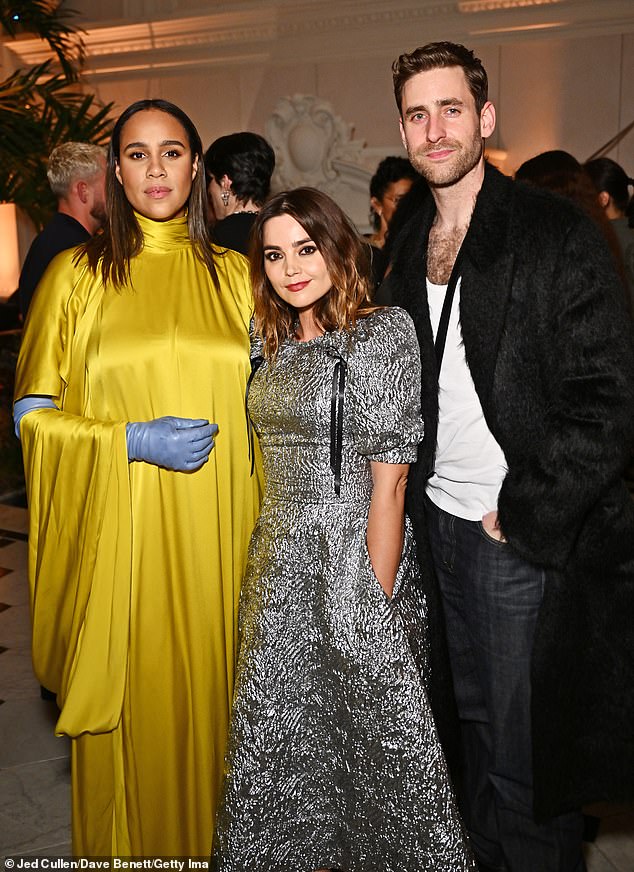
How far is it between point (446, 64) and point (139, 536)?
115 cm

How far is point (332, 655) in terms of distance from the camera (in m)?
1.95

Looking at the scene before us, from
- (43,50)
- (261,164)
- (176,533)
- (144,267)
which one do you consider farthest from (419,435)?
(43,50)

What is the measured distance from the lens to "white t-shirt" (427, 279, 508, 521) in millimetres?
1925

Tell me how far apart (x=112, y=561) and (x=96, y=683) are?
10.3 inches

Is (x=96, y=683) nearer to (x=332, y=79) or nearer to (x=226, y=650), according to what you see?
(x=226, y=650)

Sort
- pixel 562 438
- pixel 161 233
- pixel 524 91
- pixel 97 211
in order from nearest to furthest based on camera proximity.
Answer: pixel 562 438
pixel 161 233
pixel 97 211
pixel 524 91

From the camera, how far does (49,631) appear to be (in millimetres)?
2135

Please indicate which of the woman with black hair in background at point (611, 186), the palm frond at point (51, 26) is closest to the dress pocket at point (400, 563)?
the woman with black hair in background at point (611, 186)

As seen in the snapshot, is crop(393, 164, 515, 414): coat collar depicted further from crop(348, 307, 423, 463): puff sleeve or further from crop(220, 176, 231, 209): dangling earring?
crop(220, 176, 231, 209): dangling earring

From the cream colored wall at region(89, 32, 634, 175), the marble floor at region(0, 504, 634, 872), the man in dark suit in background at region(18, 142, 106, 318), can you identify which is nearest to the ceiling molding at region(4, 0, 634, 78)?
the cream colored wall at region(89, 32, 634, 175)

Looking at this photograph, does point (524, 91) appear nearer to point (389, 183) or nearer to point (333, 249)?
point (389, 183)

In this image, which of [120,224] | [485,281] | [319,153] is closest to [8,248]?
[319,153]

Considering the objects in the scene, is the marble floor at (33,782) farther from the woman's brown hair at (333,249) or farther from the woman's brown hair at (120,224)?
the woman's brown hair at (120,224)

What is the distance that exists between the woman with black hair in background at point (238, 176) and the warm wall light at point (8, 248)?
582cm
